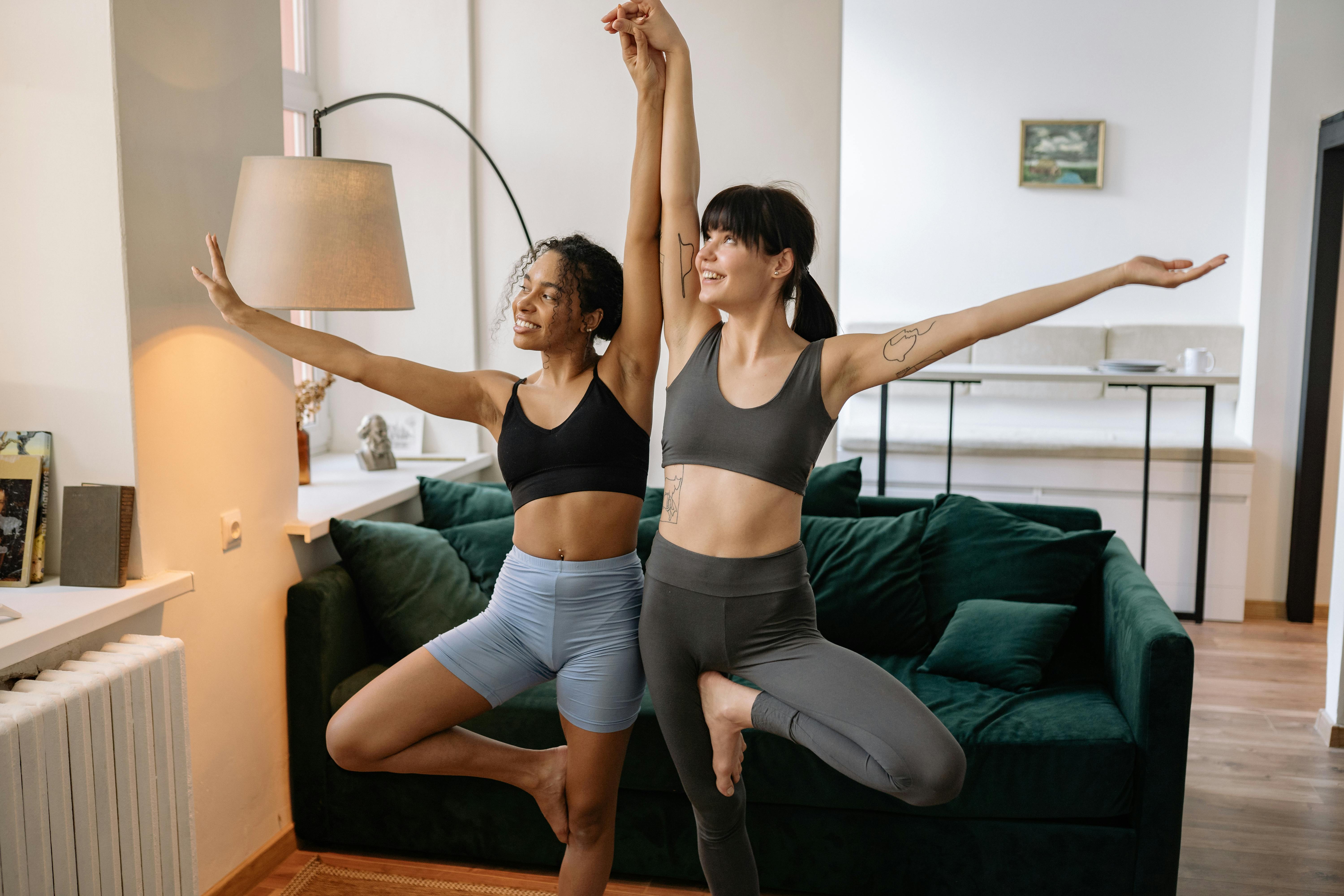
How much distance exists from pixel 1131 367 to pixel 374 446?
3.26 metres

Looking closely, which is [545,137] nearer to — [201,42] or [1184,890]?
[201,42]

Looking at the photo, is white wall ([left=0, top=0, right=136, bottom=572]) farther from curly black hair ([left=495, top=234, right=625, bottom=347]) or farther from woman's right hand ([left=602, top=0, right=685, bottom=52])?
woman's right hand ([left=602, top=0, right=685, bottom=52])

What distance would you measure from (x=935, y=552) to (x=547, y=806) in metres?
1.46

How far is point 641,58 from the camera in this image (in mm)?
1858

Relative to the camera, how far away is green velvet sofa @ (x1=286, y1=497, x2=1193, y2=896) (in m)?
2.23

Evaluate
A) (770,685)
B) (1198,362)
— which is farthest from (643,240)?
(1198,362)

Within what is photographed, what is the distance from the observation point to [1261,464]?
15.3ft

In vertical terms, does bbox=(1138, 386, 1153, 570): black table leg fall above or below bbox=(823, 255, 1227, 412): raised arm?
below

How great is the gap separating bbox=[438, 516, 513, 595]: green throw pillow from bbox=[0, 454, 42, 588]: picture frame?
3.49 ft

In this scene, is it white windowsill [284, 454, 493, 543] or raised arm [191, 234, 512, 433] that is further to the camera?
white windowsill [284, 454, 493, 543]

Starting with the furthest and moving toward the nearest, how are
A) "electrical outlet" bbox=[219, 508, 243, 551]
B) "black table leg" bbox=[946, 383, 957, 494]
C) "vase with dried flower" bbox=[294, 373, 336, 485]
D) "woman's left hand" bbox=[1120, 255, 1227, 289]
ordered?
"black table leg" bbox=[946, 383, 957, 494] < "vase with dried flower" bbox=[294, 373, 336, 485] < "electrical outlet" bbox=[219, 508, 243, 551] < "woman's left hand" bbox=[1120, 255, 1227, 289]

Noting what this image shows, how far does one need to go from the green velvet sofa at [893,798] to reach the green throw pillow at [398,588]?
7 centimetres

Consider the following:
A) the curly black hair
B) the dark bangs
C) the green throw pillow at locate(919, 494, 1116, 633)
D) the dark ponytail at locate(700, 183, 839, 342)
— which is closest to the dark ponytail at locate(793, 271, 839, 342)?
the dark ponytail at locate(700, 183, 839, 342)

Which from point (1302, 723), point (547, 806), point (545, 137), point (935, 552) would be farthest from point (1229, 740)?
point (545, 137)
